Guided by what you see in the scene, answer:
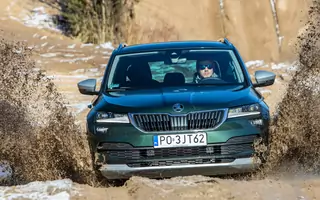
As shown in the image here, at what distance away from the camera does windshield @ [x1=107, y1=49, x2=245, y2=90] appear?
729 centimetres

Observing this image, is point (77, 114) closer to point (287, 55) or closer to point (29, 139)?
point (29, 139)

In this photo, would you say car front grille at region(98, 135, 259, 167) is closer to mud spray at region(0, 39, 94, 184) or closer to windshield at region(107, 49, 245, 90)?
mud spray at region(0, 39, 94, 184)

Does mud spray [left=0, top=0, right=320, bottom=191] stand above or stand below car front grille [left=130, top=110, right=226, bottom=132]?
below

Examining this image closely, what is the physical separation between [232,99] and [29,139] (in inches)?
124

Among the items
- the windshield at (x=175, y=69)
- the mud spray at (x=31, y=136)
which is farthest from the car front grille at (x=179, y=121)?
the mud spray at (x=31, y=136)

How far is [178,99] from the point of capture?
6395mm

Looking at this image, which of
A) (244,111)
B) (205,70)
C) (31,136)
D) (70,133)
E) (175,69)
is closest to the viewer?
(244,111)

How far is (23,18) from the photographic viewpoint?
111 ft

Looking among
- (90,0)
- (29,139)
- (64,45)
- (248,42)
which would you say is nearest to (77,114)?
(29,139)

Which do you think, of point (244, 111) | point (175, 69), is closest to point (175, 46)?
point (175, 69)

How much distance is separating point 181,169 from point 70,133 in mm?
2576

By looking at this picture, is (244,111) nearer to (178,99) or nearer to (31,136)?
(178,99)

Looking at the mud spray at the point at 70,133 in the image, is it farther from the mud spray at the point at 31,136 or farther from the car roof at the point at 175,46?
the car roof at the point at 175,46

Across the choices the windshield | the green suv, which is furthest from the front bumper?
the windshield
